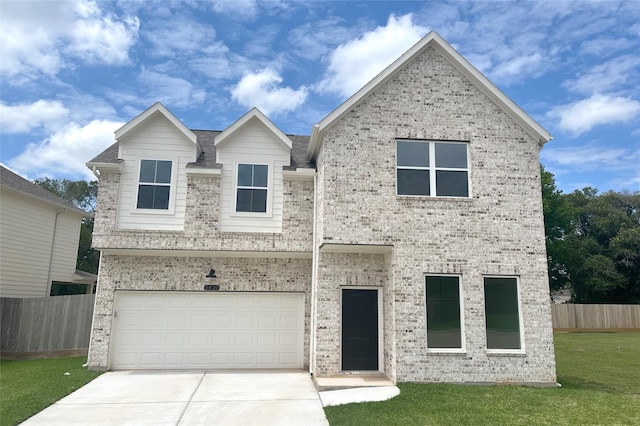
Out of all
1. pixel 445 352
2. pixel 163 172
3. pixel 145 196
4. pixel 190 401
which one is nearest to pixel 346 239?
pixel 445 352

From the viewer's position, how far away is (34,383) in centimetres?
1051

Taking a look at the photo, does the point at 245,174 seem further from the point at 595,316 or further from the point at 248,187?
the point at 595,316

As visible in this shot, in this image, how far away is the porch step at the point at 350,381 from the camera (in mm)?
9969

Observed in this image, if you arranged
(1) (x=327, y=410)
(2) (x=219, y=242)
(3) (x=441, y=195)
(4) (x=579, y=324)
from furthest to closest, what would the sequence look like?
1. (4) (x=579, y=324)
2. (2) (x=219, y=242)
3. (3) (x=441, y=195)
4. (1) (x=327, y=410)

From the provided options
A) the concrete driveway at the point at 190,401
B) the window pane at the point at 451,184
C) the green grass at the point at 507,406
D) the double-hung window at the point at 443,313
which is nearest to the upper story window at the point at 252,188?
the concrete driveway at the point at 190,401

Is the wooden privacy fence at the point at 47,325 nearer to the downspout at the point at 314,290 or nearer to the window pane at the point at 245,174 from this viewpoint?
the window pane at the point at 245,174

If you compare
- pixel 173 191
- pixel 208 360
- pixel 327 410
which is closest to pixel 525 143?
pixel 327 410

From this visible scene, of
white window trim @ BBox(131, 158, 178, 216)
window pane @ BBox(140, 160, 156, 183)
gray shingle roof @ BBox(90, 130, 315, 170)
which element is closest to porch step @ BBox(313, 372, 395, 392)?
gray shingle roof @ BBox(90, 130, 315, 170)

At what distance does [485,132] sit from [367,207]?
387 centimetres

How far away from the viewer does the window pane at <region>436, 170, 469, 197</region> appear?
448 inches

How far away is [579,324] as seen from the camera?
88.7ft

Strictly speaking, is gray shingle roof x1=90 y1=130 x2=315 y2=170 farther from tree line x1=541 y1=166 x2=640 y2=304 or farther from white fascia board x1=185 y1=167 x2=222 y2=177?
tree line x1=541 y1=166 x2=640 y2=304

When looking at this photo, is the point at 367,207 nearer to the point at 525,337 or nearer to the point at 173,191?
the point at 525,337

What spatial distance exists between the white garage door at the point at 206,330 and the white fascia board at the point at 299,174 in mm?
3506
